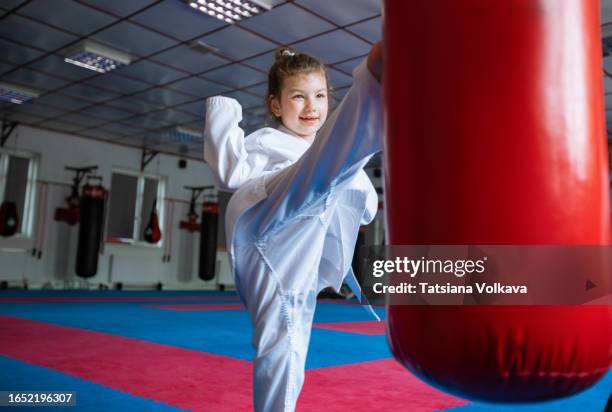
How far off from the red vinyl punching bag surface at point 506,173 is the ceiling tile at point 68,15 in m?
6.30

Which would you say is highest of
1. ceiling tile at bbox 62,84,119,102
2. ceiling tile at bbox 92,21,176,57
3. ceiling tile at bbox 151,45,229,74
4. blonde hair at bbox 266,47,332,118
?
ceiling tile at bbox 92,21,176,57

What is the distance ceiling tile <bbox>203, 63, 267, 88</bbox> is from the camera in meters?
7.74

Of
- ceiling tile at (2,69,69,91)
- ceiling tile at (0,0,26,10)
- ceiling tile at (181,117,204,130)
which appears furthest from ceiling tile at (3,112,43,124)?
ceiling tile at (0,0,26,10)

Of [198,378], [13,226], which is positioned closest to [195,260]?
[13,226]

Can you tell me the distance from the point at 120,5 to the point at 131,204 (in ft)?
25.6

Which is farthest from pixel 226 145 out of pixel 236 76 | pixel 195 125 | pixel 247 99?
pixel 195 125

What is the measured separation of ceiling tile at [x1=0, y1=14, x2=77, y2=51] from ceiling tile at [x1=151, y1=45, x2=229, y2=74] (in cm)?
123

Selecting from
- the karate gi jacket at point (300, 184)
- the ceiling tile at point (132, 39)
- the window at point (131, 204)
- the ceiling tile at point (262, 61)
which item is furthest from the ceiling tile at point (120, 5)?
the window at point (131, 204)

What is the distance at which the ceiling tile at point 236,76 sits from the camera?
7738 mm

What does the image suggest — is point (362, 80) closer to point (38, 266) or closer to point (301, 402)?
point (301, 402)

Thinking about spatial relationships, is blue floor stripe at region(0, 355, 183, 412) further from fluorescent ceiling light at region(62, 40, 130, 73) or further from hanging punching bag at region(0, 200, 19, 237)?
hanging punching bag at region(0, 200, 19, 237)

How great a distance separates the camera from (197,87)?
28.2 feet

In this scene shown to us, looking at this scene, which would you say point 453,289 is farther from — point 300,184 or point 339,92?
point 339,92

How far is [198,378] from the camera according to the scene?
2803 mm
